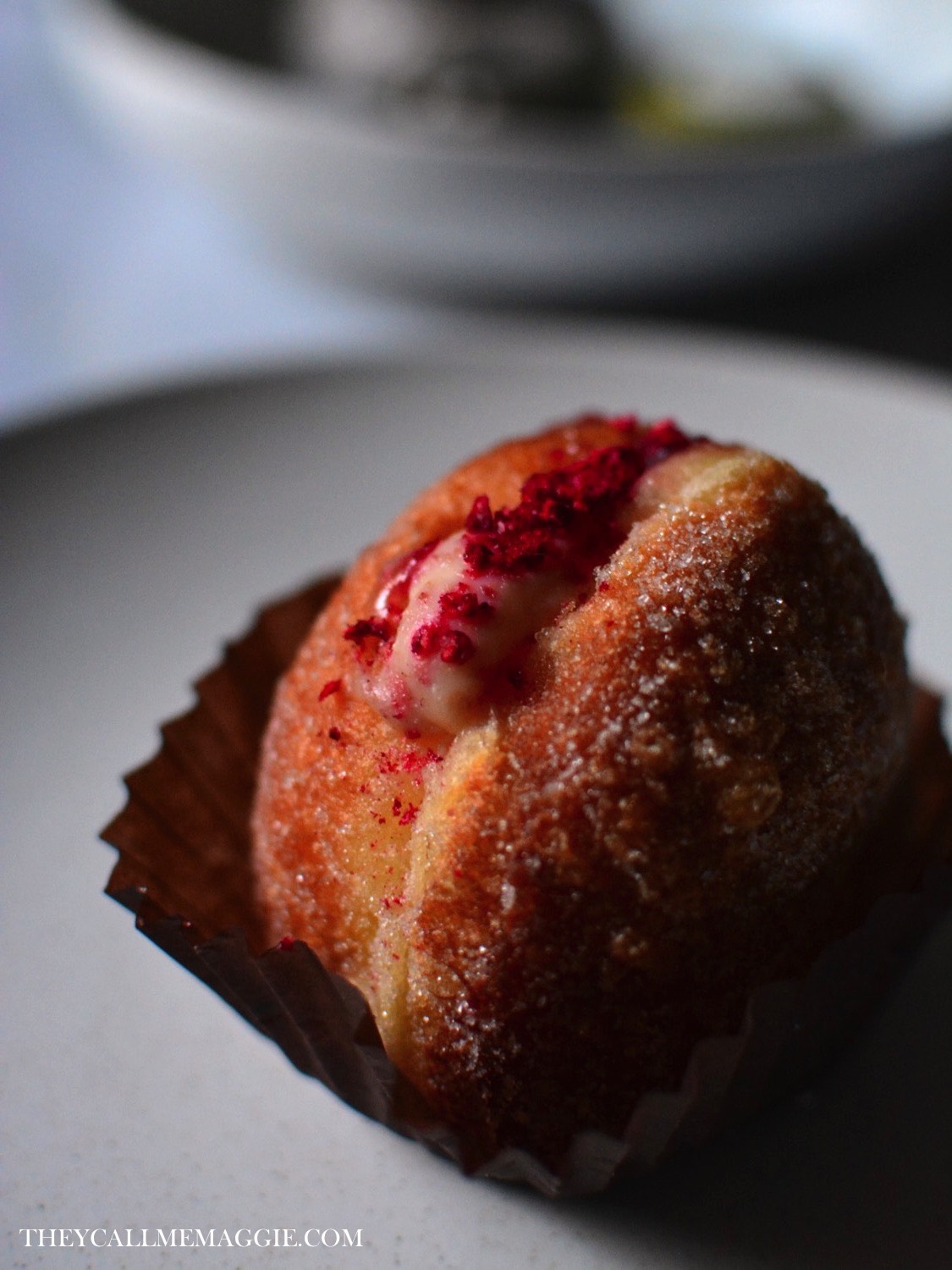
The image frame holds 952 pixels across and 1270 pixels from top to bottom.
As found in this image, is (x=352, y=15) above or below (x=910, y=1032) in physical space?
above

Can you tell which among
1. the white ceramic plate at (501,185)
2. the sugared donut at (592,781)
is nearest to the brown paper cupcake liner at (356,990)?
the sugared donut at (592,781)

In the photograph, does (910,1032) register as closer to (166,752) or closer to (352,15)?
(166,752)

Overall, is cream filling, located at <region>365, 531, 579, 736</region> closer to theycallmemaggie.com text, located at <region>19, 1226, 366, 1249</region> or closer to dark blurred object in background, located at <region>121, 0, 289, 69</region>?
theycallmemaggie.com text, located at <region>19, 1226, 366, 1249</region>

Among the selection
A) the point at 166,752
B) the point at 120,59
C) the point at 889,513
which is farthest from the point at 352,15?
the point at 166,752

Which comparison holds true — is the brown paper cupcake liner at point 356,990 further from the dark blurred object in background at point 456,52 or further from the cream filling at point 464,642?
the dark blurred object in background at point 456,52

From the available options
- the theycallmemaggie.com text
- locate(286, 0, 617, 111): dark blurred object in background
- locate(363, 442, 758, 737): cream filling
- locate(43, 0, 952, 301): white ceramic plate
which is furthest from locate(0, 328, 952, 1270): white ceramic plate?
locate(286, 0, 617, 111): dark blurred object in background
